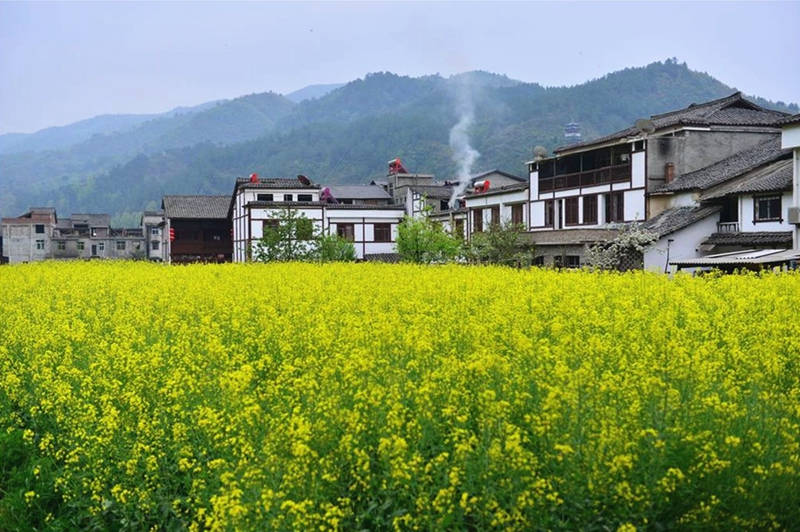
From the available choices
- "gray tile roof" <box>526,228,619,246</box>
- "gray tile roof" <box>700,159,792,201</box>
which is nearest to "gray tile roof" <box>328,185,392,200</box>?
"gray tile roof" <box>526,228,619,246</box>

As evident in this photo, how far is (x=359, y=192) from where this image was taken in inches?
2675

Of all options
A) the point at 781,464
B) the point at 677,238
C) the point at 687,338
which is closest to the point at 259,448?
the point at 781,464

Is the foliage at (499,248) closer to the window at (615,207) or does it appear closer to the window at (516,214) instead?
the window at (516,214)

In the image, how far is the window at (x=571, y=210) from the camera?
39844 millimetres

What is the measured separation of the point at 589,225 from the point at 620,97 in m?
75.6

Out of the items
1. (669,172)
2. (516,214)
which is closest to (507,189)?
(516,214)

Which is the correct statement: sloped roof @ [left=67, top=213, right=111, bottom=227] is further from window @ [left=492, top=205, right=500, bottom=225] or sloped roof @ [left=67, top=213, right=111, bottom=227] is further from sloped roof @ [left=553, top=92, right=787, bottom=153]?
sloped roof @ [left=553, top=92, right=787, bottom=153]

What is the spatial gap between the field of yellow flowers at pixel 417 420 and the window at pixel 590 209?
26756 mm

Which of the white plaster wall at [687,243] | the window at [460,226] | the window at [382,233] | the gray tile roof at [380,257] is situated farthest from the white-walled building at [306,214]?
the white plaster wall at [687,243]

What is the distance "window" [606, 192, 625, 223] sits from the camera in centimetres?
3681

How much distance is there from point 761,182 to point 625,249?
18.9 ft

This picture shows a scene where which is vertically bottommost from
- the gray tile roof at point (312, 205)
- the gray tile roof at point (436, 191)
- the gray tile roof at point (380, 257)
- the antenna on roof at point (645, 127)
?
the gray tile roof at point (380, 257)

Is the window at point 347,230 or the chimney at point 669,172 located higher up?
the chimney at point 669,172

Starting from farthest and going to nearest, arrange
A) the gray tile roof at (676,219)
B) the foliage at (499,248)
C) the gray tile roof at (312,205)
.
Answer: the gray tile roof at (312,205) < the foliage at (499,248) < the gray tile roof at (676,219)
